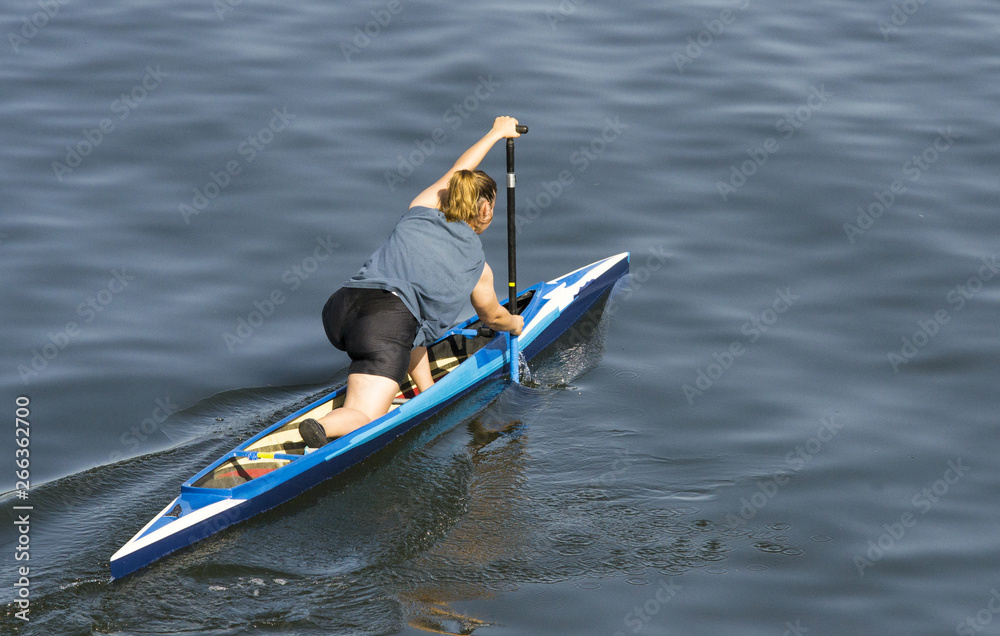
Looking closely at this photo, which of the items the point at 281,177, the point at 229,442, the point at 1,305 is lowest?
the point at 229,442

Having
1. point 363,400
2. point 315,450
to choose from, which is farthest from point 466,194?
point 315,450

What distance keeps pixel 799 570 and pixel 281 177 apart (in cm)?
641

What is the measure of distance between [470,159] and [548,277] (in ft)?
6.89

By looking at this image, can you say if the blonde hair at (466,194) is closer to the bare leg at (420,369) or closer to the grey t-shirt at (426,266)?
the grey t-shirt at (426,266)

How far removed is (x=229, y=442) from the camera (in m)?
6.72

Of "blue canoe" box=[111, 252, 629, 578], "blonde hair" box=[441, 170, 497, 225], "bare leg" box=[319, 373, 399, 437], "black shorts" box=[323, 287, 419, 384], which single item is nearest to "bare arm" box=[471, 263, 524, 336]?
"blue canoe" box=[111, 252, 629, 578]

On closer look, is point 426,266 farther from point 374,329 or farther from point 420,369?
point 420,369

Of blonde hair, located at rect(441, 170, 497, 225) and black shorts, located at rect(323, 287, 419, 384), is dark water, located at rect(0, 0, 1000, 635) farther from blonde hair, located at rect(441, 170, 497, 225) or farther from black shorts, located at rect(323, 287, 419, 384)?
blonde hair, located at rect(441, 170, 497, 225)

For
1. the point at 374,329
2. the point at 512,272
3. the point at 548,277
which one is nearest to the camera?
the point at 374,329

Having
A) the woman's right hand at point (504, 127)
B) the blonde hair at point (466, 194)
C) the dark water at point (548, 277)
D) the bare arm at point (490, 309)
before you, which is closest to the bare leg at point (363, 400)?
the dark water at point (548, 277)

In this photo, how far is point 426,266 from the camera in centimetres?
662

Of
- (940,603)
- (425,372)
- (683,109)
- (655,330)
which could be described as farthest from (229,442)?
(683,109)

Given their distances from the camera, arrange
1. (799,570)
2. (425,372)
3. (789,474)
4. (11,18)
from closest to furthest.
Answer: (799,570) < (789,474) < (425,372) < (11,18)

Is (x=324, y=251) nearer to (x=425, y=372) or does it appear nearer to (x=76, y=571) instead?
(x=425, y=372)
